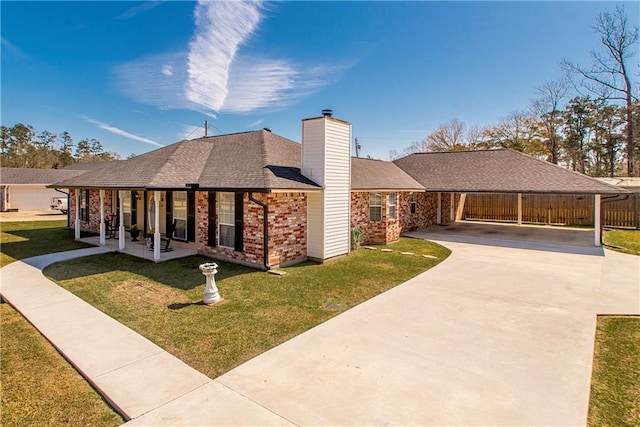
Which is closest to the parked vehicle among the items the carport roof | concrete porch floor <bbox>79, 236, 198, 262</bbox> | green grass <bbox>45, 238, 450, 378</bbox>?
concrete porch floor <bbox>79, 236, 198, 262</bbox>

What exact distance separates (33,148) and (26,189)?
3356 cm

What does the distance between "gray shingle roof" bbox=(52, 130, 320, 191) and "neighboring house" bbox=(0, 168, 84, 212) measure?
21609 mm

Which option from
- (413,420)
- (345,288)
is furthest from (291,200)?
(413,420)

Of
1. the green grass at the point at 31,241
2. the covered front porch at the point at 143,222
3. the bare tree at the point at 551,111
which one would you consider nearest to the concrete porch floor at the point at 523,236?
the covered front porch at the point at 143,222

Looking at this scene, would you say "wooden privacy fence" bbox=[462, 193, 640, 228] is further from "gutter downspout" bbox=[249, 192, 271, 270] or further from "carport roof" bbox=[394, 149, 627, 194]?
"gutter downspout" bbox=[249, 192, 271, 270]

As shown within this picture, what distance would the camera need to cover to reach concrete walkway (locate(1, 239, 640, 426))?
3.60 metres

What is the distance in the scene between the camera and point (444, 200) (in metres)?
21.5

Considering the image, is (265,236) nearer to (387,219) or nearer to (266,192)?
(266,192)

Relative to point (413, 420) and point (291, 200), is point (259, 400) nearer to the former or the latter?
point (413, 420)

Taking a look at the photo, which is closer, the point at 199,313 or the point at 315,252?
the point at 199,313

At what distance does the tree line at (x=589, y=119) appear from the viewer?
1031 inches

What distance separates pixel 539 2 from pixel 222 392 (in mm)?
17234

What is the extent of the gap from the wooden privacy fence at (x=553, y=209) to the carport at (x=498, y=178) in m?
0.66

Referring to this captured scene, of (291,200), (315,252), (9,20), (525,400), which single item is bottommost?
(525,400)
